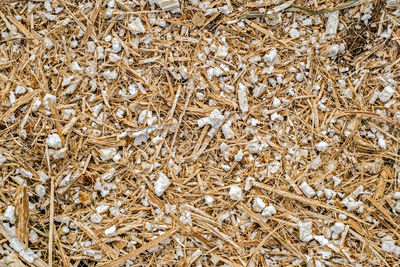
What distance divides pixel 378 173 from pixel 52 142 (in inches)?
59.5

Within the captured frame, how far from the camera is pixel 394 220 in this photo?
1383mm

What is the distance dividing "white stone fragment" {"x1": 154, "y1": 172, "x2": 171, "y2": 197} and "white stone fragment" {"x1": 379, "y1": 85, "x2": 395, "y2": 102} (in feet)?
3.55

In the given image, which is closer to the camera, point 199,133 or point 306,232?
point 306,232

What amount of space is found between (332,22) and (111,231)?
4.73 feet

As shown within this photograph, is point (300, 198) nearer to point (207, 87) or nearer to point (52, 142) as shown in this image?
point (207, 87)

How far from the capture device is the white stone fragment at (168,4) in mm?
1478

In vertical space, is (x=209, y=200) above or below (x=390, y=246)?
above

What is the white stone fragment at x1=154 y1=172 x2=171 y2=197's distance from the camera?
1.40m

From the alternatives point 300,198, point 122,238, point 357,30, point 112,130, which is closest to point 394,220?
point 300,198

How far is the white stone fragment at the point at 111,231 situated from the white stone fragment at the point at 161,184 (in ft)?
0.80

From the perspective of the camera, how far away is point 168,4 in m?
1.48

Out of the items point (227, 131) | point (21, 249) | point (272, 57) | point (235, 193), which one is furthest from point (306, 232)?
point (21, 249)

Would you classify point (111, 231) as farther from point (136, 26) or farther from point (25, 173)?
point (136, 26)

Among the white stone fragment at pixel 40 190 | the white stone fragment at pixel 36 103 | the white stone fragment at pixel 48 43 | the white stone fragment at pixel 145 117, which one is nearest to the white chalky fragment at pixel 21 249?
the white stone fragment at pixel 40 190
